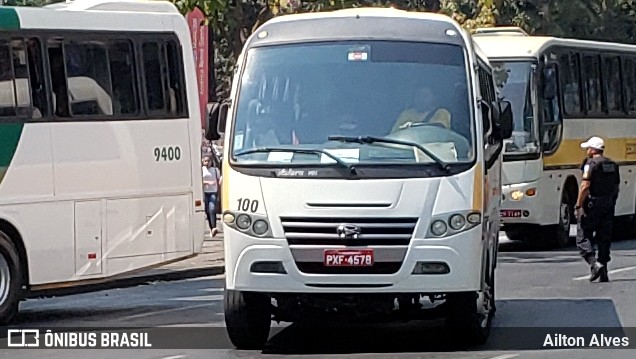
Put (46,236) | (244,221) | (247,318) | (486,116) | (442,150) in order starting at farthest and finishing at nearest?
(46,236), (486,116), (247,318), (442,150), (244,221)

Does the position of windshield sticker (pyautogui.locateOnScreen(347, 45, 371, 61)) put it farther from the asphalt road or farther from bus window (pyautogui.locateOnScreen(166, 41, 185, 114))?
bus window (pyautogui.locateOnScreen(166, 41, 185, 114))

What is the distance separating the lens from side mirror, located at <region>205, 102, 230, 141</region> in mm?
12117

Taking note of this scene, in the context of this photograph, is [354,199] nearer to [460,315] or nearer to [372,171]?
[372,171]

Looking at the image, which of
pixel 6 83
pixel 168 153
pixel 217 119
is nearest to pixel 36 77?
pixel 6 83

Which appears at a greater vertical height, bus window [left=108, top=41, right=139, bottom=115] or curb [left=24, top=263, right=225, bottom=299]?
bus window [left=108, top=41, right=139, bottom=115]

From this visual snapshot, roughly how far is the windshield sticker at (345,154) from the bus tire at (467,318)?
139cm

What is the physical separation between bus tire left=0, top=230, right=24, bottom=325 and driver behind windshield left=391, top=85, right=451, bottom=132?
16.6 ft

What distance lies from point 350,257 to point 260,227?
78cm

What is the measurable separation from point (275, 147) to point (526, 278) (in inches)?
319

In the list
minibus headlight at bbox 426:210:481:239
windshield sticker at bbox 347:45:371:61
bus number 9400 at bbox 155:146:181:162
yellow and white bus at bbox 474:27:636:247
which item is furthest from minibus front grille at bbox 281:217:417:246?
yellow and white bus at bbox 474:27:636:247

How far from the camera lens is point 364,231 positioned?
439 inches

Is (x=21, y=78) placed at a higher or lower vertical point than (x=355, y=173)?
lower

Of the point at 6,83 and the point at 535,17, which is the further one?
the point at 535,17

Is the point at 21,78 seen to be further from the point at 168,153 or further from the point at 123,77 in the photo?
the point at 168,153
